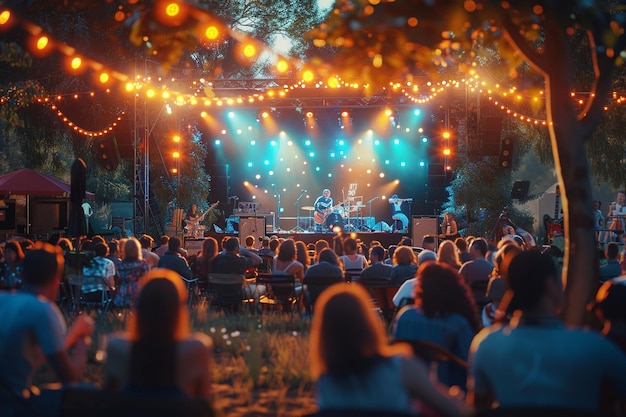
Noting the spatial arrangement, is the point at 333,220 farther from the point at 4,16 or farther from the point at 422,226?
the point at 4,16

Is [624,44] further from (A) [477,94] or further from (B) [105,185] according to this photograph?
(B) [105,185]

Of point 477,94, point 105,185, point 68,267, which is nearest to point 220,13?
point 105,185

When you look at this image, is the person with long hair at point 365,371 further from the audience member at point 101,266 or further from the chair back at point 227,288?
the audience member at point 101,266

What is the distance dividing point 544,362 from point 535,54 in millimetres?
2936

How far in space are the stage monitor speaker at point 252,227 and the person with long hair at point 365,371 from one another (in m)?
18.1

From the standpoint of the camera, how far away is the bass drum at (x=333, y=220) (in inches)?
920

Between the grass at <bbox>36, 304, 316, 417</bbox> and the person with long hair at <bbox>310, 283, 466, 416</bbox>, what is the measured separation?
6.29 ft

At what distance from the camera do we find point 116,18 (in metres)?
5.64

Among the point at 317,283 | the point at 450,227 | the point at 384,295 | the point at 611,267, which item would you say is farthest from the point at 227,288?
the point at 450,227

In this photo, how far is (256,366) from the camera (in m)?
6.17

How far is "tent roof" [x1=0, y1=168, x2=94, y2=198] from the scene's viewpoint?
19812 mm

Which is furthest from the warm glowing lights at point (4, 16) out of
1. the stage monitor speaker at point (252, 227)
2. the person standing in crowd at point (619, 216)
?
the person standing in crowd at point (619, 216)

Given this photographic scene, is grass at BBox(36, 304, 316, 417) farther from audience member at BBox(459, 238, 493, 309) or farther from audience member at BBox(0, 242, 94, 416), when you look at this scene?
audience member at BBox(459, 238, 493, 309)

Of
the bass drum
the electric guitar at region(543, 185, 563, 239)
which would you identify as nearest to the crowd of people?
the electric guitar at region(543, 185, 563, 239)
